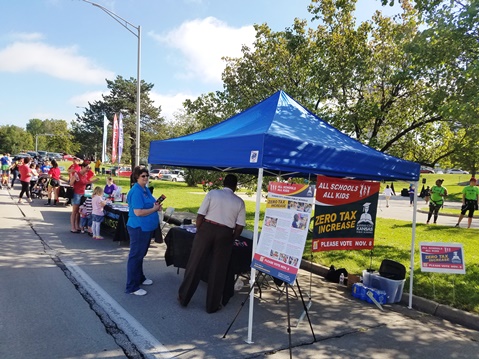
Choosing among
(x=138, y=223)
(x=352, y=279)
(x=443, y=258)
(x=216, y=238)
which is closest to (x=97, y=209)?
(x=138, y=223)

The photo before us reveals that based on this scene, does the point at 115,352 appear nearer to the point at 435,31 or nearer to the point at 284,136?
the point at 284,136

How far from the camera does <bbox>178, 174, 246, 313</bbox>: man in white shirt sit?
185 inches

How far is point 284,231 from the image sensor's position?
404cm

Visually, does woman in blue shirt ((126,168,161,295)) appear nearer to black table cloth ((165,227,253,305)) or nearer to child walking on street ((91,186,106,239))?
black table cloth ((165,227,253,305))

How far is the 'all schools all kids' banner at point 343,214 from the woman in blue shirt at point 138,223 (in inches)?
92.6

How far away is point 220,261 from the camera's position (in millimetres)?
4707

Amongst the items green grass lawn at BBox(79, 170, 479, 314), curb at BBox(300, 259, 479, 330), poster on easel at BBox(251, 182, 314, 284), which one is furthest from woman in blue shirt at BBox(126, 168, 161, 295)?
curb at BBox(300, 259, 479, 330)

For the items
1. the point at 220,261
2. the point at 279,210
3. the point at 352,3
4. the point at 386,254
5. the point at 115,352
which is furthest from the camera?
the point at 352,3

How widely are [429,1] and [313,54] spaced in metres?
4.10

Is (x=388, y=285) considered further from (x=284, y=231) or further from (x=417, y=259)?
(x=417, y=259)

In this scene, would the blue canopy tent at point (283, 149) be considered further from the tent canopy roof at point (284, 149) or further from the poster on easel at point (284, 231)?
the poster on easel at point (284, 231)

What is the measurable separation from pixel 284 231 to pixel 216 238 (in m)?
1.05

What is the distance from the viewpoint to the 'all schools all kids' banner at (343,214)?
504 cm

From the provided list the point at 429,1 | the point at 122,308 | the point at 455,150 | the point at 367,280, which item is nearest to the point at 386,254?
the point at 367,280
